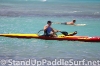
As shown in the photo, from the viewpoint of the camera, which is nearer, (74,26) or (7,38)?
(7,38)

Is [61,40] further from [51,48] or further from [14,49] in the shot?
[14,49]

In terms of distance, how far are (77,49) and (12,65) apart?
4439 millimetres

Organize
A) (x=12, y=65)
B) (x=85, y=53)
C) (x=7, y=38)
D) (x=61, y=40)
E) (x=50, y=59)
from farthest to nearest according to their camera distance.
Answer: (x=7, y=38)
(x=61, y=40)
(x=85, y=53)
(x=50, y=59)
(x=12, y=65)

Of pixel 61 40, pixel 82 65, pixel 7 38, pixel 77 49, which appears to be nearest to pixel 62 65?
pixel 82 65

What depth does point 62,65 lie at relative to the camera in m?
11.8

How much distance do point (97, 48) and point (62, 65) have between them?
418cm

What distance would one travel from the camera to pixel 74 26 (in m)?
25.9

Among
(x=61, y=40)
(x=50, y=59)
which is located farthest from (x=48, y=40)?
(x=50, y=59)

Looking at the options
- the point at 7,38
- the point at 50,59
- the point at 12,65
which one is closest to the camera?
the point at 12,65

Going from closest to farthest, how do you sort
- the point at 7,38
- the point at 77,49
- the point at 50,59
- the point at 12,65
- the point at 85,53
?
the point at 12,65, the point at 50,59, the point at 85,53, the point at 77,49, the point at 7,38

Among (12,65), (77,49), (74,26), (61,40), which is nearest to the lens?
(12,65)

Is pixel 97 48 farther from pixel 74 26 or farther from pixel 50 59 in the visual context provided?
pixel 74 26

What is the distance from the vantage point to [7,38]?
17.9 metres

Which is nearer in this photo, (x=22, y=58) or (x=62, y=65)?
(x=62, y=65)
